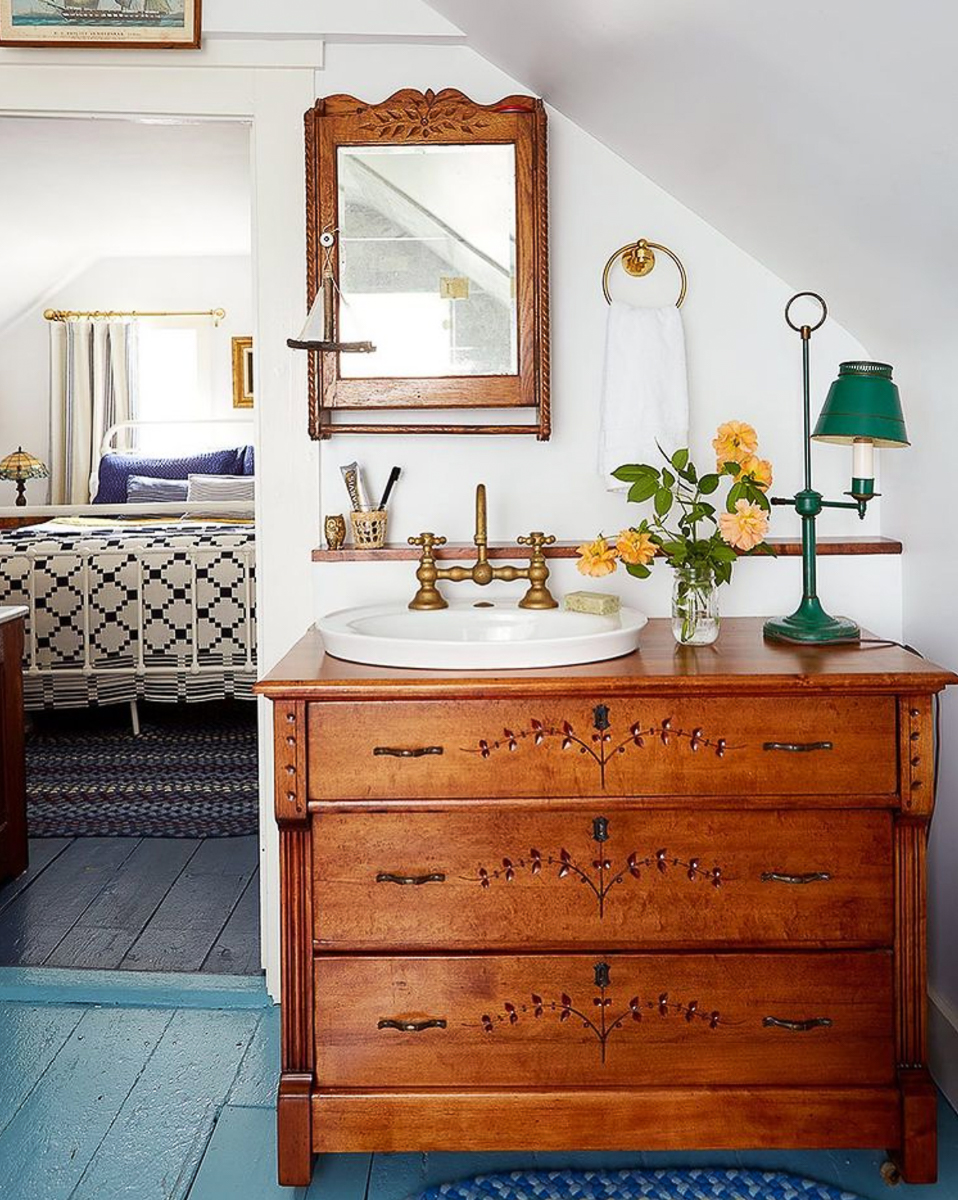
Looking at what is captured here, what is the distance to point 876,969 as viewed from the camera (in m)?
1.82

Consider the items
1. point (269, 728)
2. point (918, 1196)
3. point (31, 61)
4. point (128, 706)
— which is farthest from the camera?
point (128, 706)

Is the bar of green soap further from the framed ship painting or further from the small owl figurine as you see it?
the framed ship painting

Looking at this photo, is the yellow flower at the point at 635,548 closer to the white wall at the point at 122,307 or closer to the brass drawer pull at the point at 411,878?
the brass drawer pull at the point at 411,878

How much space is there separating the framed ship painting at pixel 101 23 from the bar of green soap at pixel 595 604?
1287 millimetres

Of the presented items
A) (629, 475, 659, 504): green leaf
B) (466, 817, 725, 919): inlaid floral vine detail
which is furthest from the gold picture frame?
(466, 817, 725, 919): inlaid floral vine detail

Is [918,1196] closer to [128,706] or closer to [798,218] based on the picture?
[798,218]

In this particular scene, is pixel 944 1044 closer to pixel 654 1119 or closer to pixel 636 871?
pixel 654 1119

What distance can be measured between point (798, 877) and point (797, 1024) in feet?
0.72

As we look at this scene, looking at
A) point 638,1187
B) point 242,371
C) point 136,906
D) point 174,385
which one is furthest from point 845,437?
point 174,385

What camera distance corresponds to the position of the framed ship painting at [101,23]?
7.60ft

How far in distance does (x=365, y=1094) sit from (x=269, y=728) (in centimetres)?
87

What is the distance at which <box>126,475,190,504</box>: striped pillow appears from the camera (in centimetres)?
645

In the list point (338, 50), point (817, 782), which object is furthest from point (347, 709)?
point (338, 50)

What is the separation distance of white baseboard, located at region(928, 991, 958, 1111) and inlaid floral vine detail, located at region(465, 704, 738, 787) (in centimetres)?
74
